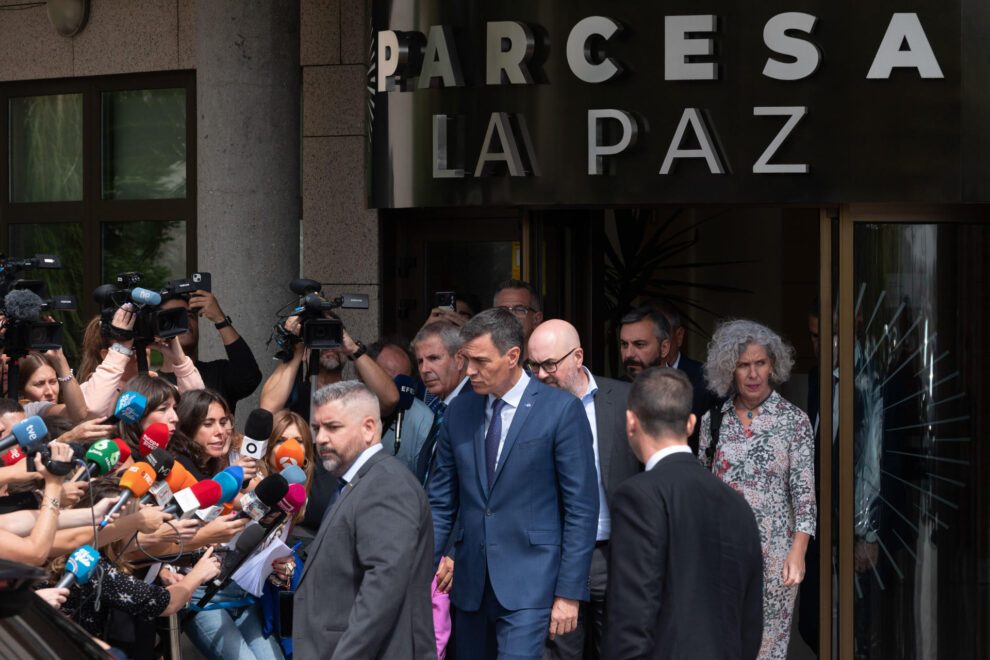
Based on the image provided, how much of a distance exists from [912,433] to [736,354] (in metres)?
1.47

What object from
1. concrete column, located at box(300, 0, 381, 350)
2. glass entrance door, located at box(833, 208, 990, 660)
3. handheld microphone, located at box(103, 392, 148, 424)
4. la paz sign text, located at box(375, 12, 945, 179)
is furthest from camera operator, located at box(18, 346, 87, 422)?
glass entrance door, located at box(833, 208, 990, 660)

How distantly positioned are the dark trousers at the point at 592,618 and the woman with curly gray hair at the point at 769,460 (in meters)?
1.00

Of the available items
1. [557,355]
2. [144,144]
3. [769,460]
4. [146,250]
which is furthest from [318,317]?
[144,144]

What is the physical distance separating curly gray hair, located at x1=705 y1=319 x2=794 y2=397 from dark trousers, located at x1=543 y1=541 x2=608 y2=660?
1.27 meters

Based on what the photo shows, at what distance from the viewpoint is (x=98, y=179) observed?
11344 mm

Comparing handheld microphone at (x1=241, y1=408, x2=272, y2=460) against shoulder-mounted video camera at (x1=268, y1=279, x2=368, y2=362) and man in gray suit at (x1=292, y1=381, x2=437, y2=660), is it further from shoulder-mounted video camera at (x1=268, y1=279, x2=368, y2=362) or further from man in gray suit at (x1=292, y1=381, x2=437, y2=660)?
shoulder-mounted video camera at (x1=268, y1=279, x2=368, y2=362)

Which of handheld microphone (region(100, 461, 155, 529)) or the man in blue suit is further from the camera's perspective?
the man in blue suit

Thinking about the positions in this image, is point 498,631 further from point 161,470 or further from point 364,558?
point 161,470

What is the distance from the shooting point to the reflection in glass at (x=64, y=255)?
1145 cm

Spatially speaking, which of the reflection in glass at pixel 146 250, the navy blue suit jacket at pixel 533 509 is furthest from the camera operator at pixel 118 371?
the reflection in glass at pixel 146 250

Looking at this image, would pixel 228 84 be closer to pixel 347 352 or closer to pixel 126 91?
pixel 126 91

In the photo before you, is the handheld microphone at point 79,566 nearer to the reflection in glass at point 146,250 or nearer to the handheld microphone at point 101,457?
the handheld microphone at point 101,457

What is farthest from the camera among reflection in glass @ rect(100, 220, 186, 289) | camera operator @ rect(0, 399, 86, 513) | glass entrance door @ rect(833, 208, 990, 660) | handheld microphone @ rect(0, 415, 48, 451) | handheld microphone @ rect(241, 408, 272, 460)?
reflection in glass @ rect(100, 220, 186, 289)

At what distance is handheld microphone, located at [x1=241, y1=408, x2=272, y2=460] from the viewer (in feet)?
19.7
